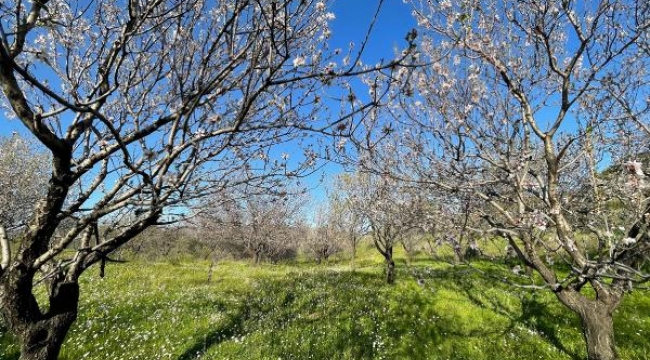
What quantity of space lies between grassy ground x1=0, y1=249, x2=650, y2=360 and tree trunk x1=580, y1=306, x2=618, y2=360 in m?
1.63

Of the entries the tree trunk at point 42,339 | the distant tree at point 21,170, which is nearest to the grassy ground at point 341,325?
the tree trunk at point 42,339

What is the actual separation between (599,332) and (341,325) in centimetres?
567

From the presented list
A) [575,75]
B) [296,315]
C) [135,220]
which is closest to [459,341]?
[296,315]

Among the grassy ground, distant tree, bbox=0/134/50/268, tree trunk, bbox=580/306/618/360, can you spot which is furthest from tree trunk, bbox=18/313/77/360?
distant tree, bbox=0/134/50/268

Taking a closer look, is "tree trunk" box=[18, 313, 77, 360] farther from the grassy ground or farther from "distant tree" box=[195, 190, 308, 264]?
"distant tree" box=[195, 190, 308, 264]

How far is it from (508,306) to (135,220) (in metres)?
10.5

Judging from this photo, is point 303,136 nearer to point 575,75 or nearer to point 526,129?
point 526,129

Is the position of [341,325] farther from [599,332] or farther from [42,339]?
[42,339]

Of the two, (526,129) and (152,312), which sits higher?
(526,129)

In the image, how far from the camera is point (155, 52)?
4367 millimetres

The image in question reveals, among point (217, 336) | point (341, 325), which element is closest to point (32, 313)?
point (217, 336)

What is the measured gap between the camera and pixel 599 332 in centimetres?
452

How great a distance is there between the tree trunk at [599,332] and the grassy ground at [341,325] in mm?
1630

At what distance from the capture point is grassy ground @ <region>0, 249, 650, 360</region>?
730cm
